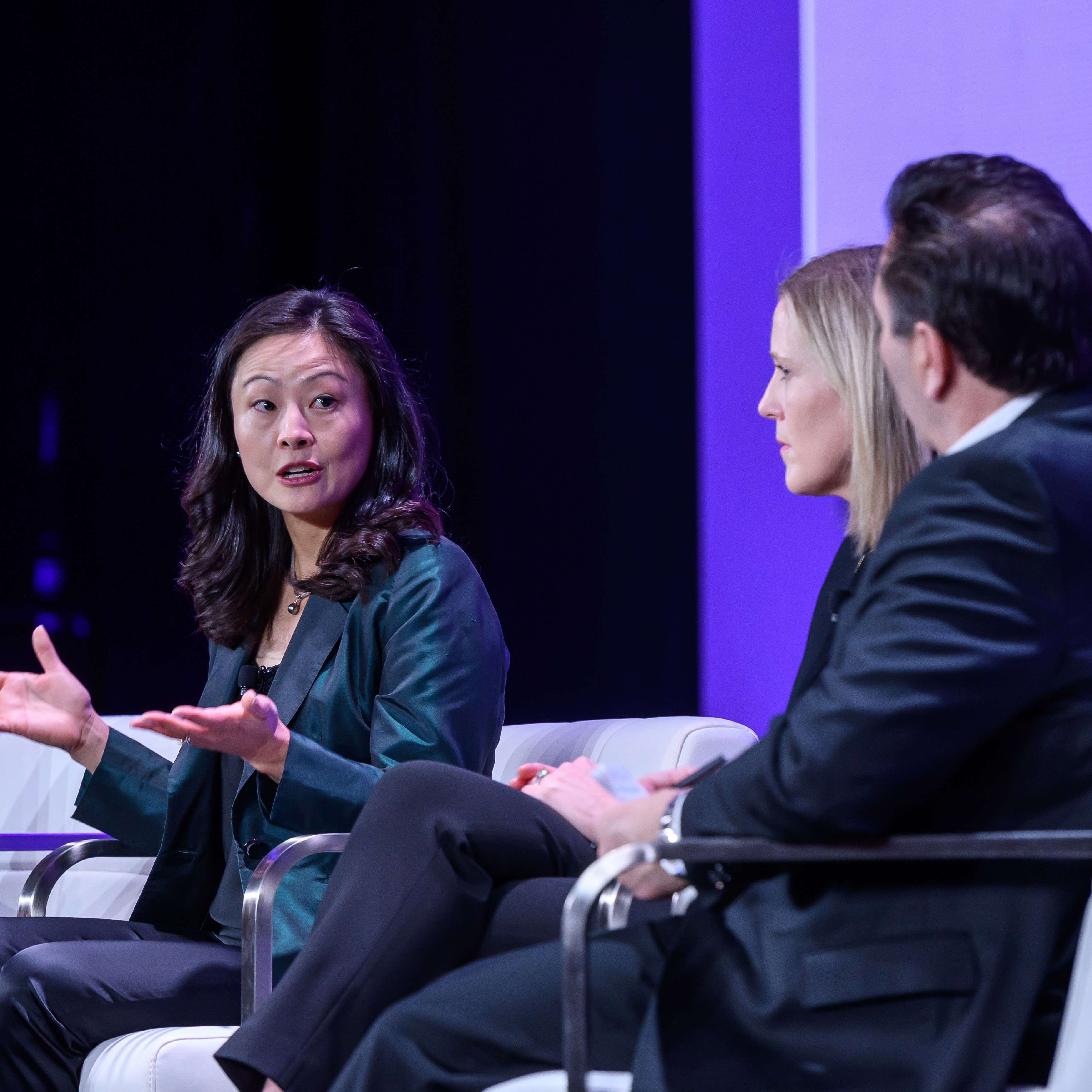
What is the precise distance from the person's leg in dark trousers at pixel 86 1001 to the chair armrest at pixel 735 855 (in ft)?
2.78

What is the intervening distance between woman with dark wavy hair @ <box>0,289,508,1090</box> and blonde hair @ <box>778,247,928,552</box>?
676mm

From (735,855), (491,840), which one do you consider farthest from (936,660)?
(491,840)

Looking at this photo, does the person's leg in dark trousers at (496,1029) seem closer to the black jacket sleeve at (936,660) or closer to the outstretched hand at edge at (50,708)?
the black jacket sleeve at (936,660)

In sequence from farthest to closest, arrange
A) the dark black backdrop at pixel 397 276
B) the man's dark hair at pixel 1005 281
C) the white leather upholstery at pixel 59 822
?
the dark black backdrop at pixel 397 276 < the white leather upholstery at pixel 59 822 < the man's dark hair at pixel 1005 281

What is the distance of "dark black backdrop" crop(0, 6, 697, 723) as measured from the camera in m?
3.38

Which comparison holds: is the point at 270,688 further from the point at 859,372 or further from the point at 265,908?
the point at 859,372

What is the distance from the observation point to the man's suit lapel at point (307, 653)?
215 cm

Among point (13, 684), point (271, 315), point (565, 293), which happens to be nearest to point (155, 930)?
point (13, 684)

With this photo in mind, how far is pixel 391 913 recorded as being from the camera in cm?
151

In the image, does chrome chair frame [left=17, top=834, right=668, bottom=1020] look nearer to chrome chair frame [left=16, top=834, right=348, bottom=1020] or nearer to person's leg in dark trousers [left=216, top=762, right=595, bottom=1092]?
chrome chair frame [left=16, top=834, right=348, bottom=1020]

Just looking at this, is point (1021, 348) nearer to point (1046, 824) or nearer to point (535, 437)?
point (1046, 824)


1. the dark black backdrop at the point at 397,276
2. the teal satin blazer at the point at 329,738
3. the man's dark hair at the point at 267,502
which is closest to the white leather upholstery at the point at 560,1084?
the teal satin blazer at the point at 329,738

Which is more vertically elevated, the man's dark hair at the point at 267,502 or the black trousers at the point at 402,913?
the man's dark hair at the point at 267,502

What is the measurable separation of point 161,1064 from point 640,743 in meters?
0.83
